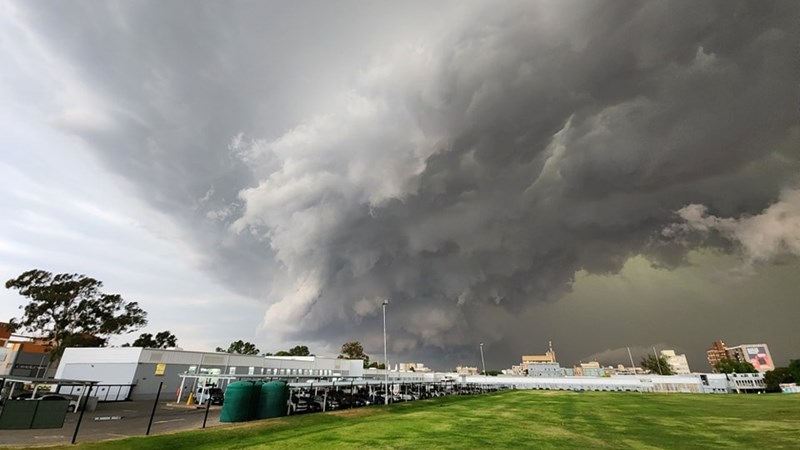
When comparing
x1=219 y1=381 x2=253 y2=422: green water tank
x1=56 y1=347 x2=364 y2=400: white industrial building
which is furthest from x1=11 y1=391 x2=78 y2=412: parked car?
x1=56 y1=347 x2=364 y2=400: white industrial building

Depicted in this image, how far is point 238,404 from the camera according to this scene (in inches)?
1101

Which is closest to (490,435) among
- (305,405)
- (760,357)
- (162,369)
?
(305,405)

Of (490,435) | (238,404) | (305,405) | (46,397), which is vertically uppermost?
(46,397)

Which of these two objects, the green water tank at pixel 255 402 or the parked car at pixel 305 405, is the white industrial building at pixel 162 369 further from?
the green water tank at pixel 255 402

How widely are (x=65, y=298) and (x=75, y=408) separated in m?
61.2

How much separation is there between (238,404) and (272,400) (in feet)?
11.4

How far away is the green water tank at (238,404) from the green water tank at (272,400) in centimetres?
148

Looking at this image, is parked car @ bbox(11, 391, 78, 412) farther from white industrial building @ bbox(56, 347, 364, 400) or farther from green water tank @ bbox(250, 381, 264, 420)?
white industrial building @ bbox(56, 347, 364, 400)

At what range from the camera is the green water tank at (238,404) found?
27.6 metres

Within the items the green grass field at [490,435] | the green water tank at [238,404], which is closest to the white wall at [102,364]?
the green water tank at [238,404]

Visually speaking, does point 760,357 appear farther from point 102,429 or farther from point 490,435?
point 102,429

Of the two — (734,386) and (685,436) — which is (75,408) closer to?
(685,436)

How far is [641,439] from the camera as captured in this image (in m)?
19.7

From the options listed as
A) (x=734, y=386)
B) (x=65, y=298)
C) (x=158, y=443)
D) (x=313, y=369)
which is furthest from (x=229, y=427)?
(x=734, y=386)
